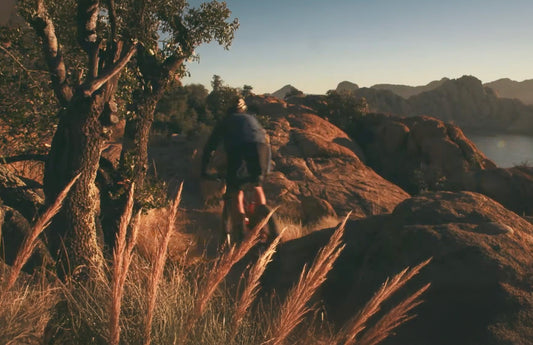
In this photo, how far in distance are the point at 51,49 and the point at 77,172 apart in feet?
6.76

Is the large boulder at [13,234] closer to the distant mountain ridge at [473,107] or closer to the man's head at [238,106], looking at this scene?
the man's head at [238,106]

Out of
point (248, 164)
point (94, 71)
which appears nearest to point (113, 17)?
→ point (94, 71)

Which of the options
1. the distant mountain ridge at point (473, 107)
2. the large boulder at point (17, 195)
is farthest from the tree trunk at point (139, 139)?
the distant mountain ridge at point (473, 107)

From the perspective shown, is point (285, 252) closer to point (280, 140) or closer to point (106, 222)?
point (106, 222)

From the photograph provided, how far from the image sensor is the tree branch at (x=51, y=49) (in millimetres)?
6188

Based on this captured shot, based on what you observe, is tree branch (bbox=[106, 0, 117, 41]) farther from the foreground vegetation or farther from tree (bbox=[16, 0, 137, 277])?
the foreground vegetation

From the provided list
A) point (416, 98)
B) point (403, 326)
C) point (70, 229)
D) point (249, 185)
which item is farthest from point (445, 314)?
point (416, 98)

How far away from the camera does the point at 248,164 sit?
657 centimetres

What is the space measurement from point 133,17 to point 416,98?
4221 inches

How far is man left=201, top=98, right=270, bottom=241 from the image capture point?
6.52 meters

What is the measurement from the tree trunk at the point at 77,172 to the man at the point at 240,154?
182 cm

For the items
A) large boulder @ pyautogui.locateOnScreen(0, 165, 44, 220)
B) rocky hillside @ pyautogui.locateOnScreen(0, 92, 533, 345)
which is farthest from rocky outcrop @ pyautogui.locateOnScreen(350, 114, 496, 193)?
large boulder @ pyautogui.locateOnScreen(0, 165, 44, 220)

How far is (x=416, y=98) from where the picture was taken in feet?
345

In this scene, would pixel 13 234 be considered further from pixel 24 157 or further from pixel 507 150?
Answer: pixel 507 150
